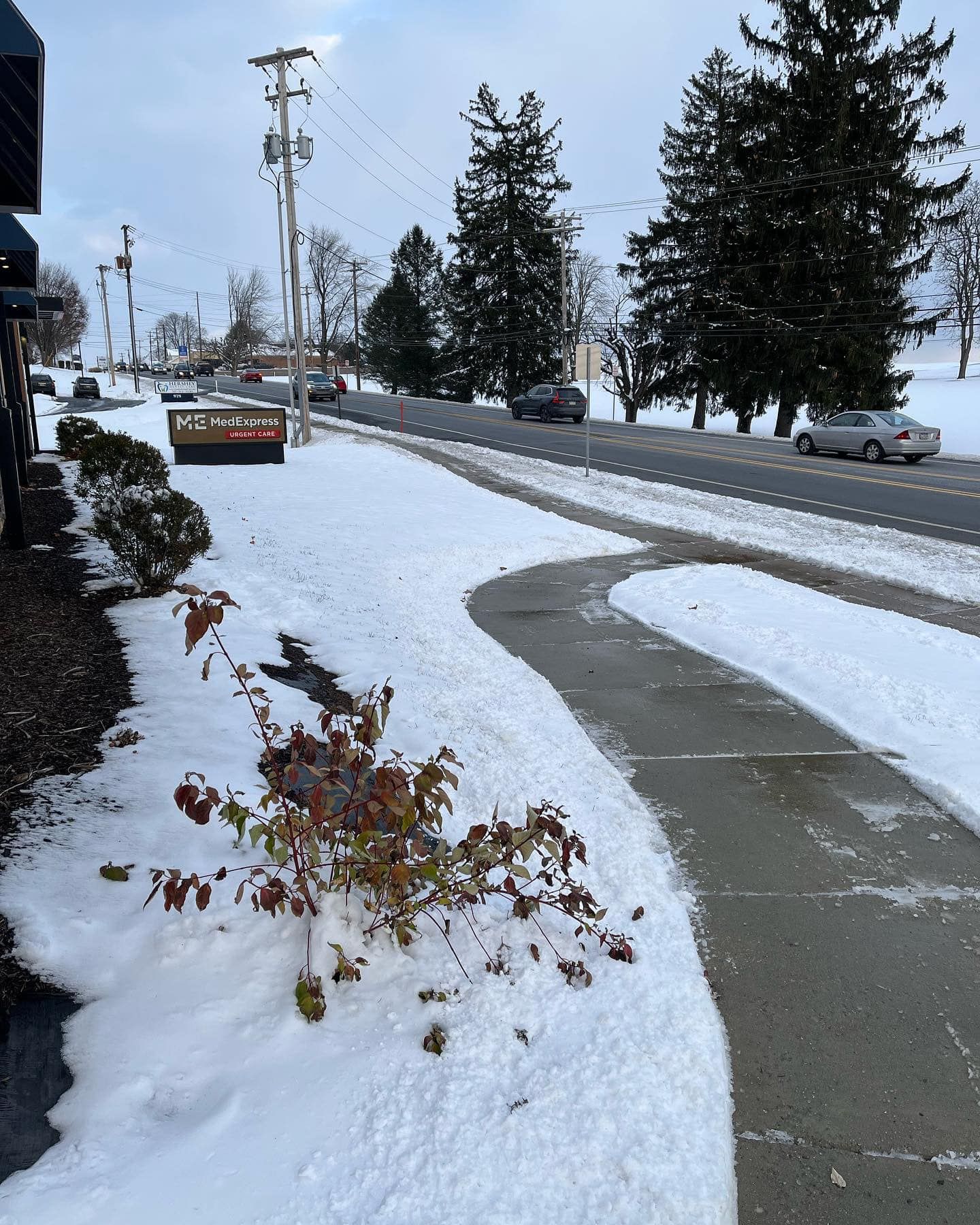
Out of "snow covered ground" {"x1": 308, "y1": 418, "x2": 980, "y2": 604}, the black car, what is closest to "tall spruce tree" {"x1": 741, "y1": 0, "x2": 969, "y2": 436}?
the black car

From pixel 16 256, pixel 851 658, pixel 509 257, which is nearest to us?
pixel 851 658

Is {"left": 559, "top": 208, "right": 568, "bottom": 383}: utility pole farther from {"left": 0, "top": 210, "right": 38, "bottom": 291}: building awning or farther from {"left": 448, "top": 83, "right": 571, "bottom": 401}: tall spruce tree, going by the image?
{"left": 0, "top": 210, "right": 38, "bottom": 291}: building awning

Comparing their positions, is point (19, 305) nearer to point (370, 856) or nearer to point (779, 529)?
point (779, 529)

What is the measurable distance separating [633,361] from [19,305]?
42.5 m

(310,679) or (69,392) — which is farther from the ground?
(310,679)

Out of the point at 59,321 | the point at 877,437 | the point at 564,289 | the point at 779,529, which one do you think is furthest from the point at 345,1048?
the point at 59,321

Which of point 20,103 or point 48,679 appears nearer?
point 48,679

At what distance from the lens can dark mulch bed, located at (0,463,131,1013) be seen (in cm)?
404

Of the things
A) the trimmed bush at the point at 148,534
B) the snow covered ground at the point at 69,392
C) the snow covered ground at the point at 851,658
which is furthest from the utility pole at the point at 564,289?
the trimmed bush at the point at 148,534

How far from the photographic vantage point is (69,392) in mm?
73062

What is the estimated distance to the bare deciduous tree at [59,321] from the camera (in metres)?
88.9

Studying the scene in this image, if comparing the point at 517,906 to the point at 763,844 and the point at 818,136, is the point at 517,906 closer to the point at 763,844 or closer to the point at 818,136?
the point at 763,844

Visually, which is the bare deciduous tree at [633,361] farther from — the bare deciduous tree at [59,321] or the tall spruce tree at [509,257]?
the bare deciduous tree at [59,321]

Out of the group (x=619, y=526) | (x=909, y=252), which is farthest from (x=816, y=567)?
(x=909, y=252)
